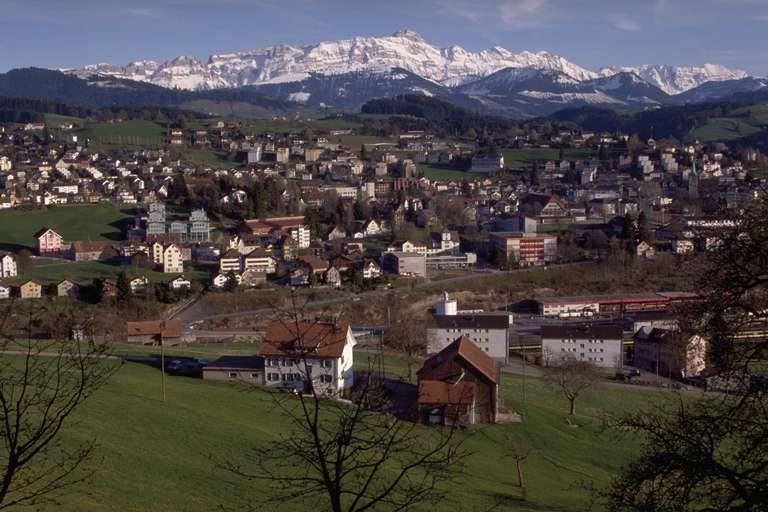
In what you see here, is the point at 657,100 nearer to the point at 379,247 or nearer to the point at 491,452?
the point at 379,247

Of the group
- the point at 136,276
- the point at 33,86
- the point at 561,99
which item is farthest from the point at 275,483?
the point at 561,99

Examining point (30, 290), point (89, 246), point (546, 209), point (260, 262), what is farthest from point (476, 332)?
point (546, 209)

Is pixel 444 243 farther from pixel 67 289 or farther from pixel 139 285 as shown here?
pixel 67 289

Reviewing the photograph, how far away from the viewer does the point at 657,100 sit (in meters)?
146

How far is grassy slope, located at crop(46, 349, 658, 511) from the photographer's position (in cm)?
496

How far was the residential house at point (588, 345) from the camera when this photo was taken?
49.1ft

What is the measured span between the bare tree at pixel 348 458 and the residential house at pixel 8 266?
52.3ft

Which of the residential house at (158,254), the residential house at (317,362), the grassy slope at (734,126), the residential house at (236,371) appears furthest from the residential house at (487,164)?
the residential house at (236,371)

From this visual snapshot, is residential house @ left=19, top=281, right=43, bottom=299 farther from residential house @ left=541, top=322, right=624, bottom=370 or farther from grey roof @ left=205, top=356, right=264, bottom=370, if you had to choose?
residential house @ left=541, top=322, right=624, bottom=370

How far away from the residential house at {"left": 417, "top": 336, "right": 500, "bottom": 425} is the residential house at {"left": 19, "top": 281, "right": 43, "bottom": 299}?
12.5 metres

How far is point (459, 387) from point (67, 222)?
2178 centimetres

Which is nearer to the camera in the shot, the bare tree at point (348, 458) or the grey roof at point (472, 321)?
the bare tree at point (348, 458)

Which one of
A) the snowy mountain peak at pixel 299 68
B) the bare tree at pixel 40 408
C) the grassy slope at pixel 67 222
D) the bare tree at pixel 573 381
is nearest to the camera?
the bare tree at pixel 40 408

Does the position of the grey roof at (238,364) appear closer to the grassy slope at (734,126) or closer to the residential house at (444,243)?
the residential house at (444,243)
